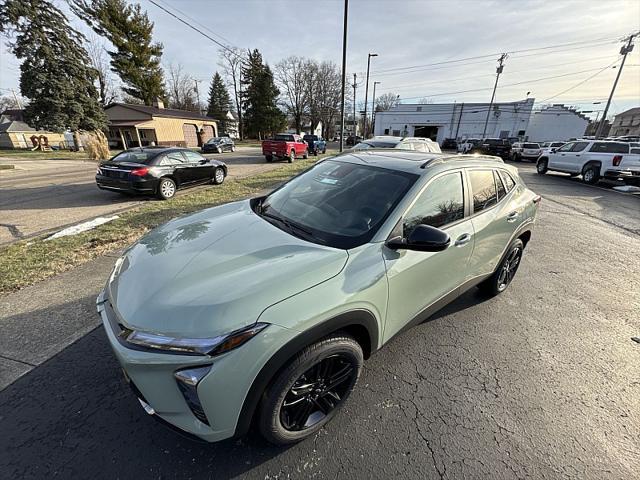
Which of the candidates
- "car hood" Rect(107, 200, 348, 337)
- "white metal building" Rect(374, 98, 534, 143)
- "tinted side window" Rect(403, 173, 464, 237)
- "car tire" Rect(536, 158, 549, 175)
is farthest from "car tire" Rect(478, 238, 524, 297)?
"white metal building" Rect(374, 98, 534, 143)

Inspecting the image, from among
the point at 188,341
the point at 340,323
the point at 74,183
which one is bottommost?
the point at 74,183

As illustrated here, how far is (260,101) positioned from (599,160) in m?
46.1

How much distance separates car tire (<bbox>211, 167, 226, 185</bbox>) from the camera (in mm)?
10355

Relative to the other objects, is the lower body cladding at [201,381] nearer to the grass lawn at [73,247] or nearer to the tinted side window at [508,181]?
the tinted side window at [508,181]

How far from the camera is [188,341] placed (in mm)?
1359

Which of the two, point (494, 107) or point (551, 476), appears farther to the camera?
point (494, 107)

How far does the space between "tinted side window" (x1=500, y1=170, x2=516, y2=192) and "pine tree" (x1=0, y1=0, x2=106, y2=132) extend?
105 feet

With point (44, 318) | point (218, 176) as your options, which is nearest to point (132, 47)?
point (218, 176)

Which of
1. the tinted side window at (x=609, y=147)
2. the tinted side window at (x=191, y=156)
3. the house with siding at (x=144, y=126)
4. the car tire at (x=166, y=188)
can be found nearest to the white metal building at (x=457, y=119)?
the house with siding at (x=144, y=126)

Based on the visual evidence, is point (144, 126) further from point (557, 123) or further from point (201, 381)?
point (557, 123)

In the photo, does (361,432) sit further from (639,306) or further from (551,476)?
(639,306)

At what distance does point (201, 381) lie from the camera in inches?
52.7

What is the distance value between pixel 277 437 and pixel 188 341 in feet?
2.80

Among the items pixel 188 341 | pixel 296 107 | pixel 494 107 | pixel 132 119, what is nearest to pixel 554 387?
pixel 188 341
